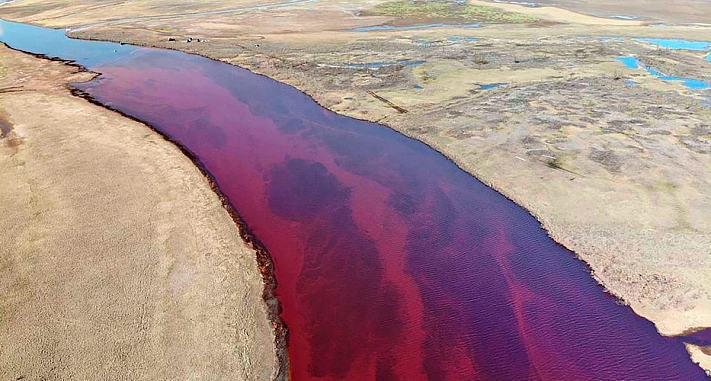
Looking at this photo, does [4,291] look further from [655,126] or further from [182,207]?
[655,126]

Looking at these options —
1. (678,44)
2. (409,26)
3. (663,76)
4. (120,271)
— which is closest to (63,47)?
(409,26)

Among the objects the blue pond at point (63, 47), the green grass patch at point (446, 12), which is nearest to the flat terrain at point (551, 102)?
the green grass patch at point (446, 12)

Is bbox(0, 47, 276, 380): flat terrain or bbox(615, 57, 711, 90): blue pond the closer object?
bbox(0, 47, 276, 380): flat terrain

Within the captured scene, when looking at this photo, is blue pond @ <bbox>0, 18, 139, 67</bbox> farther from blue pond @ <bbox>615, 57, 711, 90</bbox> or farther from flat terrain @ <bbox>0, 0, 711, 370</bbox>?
blue pond @ <bbox>615, 57, 711, 90</bbox>

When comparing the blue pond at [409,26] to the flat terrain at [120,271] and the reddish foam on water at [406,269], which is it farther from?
the flat terrain at [120,271]

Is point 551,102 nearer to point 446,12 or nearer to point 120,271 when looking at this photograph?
point 120,271

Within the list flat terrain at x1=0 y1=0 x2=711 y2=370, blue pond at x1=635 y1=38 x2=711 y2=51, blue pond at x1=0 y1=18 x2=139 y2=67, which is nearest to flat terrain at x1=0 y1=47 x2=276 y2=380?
flat terrain at x1=0 y1=0 x2=711 y2=370
